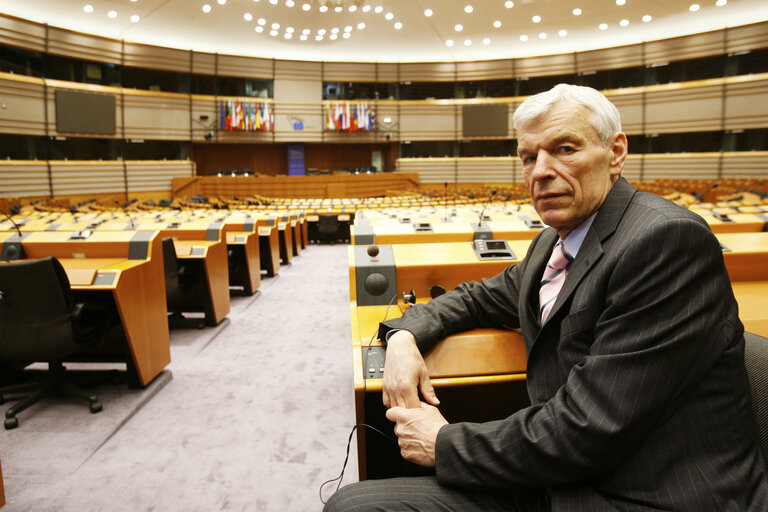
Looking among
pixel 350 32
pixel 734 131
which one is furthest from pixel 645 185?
pixel 350 32

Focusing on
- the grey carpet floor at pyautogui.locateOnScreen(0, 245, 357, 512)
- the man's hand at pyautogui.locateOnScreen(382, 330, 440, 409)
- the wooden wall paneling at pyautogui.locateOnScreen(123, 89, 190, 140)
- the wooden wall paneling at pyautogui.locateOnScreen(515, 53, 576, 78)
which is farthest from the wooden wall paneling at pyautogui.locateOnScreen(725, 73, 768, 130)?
the man's hand at pyautogui.locateOnScreen(382, 330, 440, 409)

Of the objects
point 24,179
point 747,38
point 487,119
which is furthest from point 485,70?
point 24,179

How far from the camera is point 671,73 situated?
1695 cm

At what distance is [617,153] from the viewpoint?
1.22 meters

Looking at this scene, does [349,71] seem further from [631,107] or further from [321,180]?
[631,107]

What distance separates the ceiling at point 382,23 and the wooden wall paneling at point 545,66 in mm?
424

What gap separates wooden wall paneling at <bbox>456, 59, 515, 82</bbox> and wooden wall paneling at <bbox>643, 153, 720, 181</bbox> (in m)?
6.30

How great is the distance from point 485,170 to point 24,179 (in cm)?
1592

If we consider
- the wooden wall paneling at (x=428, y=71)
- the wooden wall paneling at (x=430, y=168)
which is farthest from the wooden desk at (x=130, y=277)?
the wooden wall paneling at (x=428, y=71)

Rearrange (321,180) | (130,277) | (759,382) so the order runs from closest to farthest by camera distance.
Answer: (759,382), (130,277), (321,180)

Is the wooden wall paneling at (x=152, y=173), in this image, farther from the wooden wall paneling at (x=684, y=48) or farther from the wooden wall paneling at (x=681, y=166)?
the wooden wall paneling at (x=684, y=48)

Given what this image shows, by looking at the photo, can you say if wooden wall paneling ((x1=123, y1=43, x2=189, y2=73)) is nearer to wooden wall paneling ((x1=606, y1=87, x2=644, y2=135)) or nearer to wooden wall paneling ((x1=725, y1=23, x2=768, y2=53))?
wooden wall paneling ((x1=606, y1=87, x2=644, y2=135))

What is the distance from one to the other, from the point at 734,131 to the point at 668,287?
19332mm

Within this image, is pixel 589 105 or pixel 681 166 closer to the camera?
pixel 589 105
